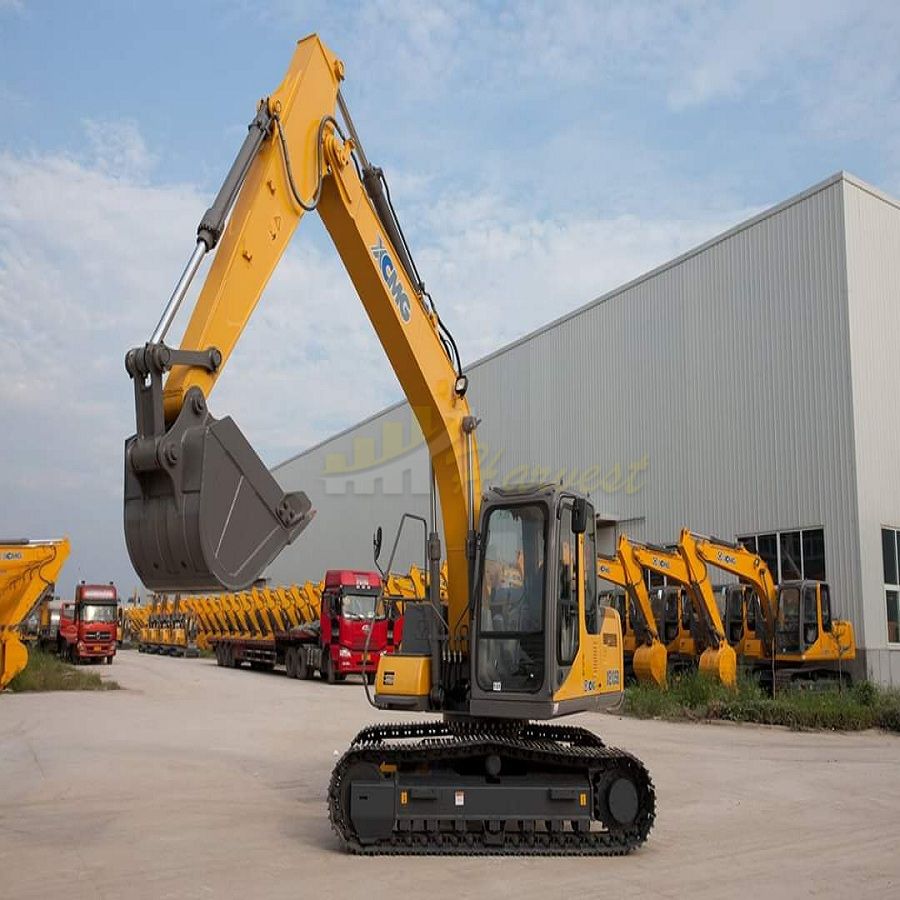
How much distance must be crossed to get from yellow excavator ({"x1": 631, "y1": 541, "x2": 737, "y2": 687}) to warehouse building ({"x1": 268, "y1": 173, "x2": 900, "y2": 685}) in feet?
13.6

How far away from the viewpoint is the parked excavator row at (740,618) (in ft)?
72.5

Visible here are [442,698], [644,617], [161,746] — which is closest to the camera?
[442,698]

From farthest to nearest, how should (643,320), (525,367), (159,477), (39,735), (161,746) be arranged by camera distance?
(525,367), (643,320), (39,735), (161,746), (159,477)

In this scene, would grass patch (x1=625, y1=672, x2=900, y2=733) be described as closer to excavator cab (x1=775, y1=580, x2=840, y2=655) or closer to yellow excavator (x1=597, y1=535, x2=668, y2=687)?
yellow excavator (x1=597, y1=535, x2=668, y2=687)

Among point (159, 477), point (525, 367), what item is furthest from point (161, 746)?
point (525, 367)

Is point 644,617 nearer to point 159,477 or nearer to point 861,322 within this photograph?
point 861,322

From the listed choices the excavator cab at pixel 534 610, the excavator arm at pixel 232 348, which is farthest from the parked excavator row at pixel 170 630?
the excavator cab at pixel 534 610

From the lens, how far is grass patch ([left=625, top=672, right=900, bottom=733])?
19.2 metres

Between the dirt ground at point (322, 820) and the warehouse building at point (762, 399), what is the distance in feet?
24.0

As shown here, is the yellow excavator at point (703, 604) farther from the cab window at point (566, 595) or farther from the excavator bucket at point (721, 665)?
the cab window at point (566, 595)

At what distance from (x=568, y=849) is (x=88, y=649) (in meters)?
34.6

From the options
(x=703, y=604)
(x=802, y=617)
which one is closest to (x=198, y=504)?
(x=703, y=604)

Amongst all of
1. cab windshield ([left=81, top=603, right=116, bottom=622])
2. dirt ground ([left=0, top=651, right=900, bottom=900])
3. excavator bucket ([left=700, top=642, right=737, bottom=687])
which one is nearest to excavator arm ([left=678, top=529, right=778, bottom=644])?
excavator bucket ([left=700, top=642, right=737, bottom=687])

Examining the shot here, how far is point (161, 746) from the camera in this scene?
617 inches
